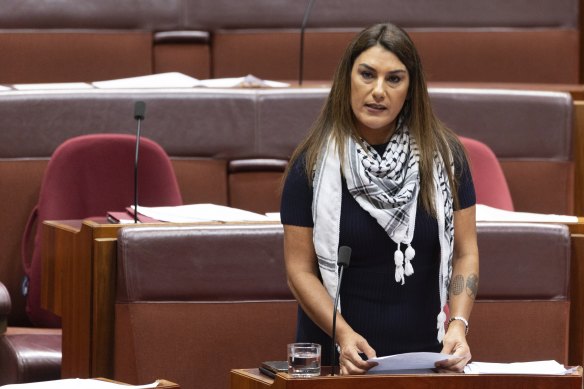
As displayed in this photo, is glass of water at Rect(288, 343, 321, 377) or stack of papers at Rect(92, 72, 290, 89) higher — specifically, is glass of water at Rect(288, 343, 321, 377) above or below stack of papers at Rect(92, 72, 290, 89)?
below

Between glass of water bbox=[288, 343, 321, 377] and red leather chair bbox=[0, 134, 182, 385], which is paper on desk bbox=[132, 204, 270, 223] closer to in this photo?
red leather chair bbox=[0, 134, 182, 385]

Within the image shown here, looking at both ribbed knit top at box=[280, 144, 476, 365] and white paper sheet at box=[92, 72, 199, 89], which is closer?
ribbed knit top at box=[280, 144, 476, 365]

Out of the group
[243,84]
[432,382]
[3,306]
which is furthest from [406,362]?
[243,84]

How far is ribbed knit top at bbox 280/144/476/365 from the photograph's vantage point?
2.29ft

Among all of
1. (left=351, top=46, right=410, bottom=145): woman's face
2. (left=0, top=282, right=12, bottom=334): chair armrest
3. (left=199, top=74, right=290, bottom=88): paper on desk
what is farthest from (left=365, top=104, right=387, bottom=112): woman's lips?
(left=199, top=74, right=290, bottom=88): paper on desk

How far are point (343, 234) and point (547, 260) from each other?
9.6 inches

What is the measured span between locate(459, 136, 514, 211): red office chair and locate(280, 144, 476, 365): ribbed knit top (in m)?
0.42

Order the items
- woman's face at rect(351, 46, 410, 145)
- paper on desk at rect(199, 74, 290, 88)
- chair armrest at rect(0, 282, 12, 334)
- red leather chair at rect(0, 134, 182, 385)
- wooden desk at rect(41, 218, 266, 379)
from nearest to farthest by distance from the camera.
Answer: woman's face at rect(351, 46, 410, 145), wooden desk at rect(41, 218, 266, 379), chair armrest at rect(0, 282, 12, 334), red leather chair at rect(0, 134, 182, 385), paper on desk at rect(199, 74, 290, 88)

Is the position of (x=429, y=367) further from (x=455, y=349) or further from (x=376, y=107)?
(x=376, y=107)

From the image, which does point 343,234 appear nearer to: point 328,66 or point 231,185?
point 231,185

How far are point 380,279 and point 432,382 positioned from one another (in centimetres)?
11

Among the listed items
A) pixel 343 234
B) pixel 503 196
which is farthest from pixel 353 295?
pixel 503 196

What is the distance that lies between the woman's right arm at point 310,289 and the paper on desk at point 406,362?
0.11 feet

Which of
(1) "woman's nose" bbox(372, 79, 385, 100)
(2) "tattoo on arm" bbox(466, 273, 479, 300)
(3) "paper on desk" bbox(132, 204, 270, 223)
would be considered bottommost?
(2) "tattoo on arm" bbox(466, 273, 479, 300)
